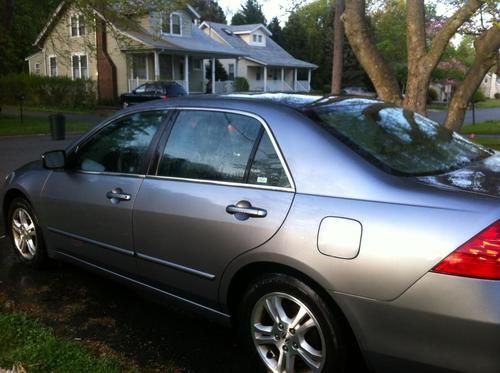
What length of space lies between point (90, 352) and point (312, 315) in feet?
4.80

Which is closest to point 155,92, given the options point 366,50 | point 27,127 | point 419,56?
point 27,127

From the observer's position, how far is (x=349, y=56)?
5200cm

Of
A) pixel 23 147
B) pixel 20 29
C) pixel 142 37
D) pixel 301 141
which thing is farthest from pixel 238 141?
pixel 142 37

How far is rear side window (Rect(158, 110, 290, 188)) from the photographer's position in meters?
3.12

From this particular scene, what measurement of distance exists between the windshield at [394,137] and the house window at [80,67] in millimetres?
34112

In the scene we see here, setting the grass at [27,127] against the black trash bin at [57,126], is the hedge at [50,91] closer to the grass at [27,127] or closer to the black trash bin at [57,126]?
the grass at [27,127]

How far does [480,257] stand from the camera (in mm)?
2334

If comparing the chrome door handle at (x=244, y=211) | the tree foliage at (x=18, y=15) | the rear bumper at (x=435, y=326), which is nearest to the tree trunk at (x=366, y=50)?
the chrome door handle at (x=244, y=211)

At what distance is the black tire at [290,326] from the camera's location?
2764 millimetres

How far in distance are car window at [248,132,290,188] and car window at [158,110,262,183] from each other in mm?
73

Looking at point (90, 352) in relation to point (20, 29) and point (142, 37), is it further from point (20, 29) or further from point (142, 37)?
point (142, 37)

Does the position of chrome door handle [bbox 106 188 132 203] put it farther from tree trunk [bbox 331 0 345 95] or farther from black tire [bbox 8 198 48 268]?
tree trunk [bbox 331 0 345 95]

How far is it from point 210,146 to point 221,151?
4.7 inches

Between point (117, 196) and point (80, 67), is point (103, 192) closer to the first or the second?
point (117, 196)
